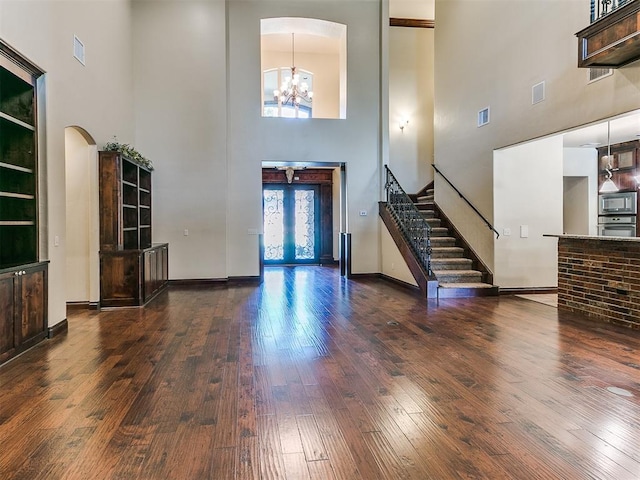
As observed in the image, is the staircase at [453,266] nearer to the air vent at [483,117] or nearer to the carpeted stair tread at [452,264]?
the carpeted stair tread at [452,264]

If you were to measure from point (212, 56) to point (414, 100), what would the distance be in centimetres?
525

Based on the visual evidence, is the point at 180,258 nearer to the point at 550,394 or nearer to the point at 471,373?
the point at 471,373

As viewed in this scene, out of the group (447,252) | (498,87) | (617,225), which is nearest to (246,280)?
(447,252)

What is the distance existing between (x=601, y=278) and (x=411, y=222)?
328 centimetres

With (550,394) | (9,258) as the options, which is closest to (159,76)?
(9,258)

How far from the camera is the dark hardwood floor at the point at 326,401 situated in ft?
6.77

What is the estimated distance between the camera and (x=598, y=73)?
469 centimetres

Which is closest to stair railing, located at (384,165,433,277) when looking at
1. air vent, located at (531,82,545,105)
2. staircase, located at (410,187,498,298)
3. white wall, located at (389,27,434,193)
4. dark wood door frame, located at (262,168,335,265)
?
staircase, located at (410,187,498,298)

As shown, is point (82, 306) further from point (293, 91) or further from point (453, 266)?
point (293, 91)

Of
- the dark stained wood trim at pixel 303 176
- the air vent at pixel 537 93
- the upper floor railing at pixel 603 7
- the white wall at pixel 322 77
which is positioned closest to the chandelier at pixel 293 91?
the white wall at pixel 322 77

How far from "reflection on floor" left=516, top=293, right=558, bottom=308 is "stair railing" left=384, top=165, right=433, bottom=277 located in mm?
1642

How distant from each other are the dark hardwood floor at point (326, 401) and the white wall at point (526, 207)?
188 centimetres

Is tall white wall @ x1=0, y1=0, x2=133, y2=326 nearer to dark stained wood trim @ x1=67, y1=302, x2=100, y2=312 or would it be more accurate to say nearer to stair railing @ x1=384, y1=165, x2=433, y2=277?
dark stained wood trim @ x1=67, y1=302, x2=100, y2=312

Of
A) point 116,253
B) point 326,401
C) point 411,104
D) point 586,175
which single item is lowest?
point 326,401
